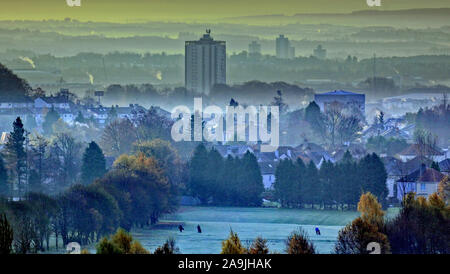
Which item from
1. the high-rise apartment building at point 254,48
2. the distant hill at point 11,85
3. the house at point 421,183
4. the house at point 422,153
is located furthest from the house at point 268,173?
the distant hill at point 11,85

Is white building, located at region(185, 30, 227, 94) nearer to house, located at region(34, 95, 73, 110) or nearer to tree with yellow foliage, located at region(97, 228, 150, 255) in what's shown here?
house, located at region(34, 95, 73, 110)

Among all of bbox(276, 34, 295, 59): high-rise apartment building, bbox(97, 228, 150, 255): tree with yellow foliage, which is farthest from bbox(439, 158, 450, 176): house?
bbox(97, 228, 150, 255): tree with yellow foliage

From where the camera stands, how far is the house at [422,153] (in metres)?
41.3

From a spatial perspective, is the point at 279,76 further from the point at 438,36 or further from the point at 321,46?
the point at 438,36

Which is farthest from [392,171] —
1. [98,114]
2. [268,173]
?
[98,114]

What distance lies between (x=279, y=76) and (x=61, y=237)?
37729 millimetres

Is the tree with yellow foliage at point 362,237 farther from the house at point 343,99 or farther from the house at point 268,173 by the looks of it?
the house at point 343,99

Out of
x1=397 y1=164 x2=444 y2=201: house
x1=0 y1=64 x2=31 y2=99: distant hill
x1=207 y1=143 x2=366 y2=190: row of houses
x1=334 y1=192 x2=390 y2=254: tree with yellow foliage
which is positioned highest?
x1=0 y1=64 x2=31 y2=99: distant hill

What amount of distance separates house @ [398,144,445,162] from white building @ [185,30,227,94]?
906 centimetres

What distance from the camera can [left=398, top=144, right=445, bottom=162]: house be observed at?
41.3 meters

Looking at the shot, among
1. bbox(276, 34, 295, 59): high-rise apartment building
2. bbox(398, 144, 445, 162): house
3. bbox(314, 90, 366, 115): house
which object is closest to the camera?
bbox(398, 144, 445, 162): house

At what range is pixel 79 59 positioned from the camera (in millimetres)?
50406
